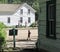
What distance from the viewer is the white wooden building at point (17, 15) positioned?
6800 cm

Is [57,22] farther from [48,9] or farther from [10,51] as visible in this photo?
[10,51]

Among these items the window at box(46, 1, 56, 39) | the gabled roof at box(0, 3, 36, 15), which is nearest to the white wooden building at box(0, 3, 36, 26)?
the gabled roof at box(0, 3, 36, 15)

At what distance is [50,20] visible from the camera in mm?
13023

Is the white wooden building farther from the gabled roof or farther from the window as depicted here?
the window

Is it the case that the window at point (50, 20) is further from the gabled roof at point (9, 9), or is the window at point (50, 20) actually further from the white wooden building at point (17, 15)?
the gabled roof at point (9, 9)

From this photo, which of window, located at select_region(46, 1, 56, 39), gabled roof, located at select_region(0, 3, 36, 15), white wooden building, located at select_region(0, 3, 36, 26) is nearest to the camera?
window, located at select_region(46, 1, 56, 39)

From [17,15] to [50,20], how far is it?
56893 mm

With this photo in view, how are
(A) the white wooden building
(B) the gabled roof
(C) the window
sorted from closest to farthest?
(C) the window < (A) the white wooden building < (B) the gabled roof

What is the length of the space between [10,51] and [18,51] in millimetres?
408

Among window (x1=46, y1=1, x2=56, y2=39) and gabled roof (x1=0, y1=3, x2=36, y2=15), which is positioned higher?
gabled roof (x1=0, y1=3, x2=36, y2=15)

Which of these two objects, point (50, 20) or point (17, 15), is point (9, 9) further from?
point (50, 20)

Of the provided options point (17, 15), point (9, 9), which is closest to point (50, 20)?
point (17, 15)

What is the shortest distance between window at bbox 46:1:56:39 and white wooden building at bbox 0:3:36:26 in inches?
2105

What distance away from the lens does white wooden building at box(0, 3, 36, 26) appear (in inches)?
2677
